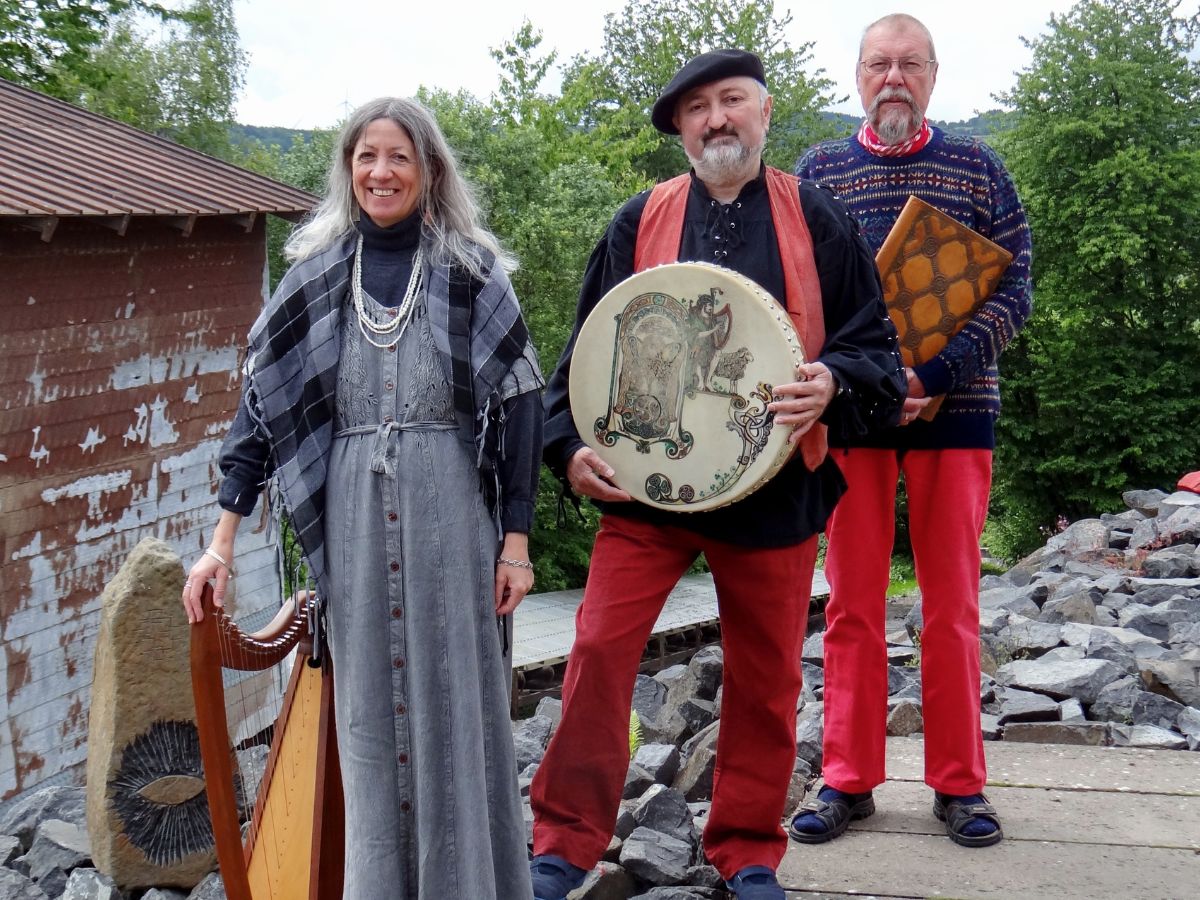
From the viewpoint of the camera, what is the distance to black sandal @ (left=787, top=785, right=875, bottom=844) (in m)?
3.59

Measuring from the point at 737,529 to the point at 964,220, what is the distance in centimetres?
117

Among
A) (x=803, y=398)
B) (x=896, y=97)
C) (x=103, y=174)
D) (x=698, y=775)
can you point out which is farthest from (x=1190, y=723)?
(x=103, y=174)

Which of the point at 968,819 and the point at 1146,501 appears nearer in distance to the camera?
the point at 968,819

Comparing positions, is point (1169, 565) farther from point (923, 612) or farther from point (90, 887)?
→ point (90, 887)

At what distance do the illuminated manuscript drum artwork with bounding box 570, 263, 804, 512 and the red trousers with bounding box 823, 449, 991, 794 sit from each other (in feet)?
2.13

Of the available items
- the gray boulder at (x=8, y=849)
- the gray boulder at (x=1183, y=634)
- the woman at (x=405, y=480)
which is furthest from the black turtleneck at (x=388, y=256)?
the gray boulder at (x=1183, y=634)

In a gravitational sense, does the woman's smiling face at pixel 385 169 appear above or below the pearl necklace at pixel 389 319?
above

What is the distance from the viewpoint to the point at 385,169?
277 centimetres

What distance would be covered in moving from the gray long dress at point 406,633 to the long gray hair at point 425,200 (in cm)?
18

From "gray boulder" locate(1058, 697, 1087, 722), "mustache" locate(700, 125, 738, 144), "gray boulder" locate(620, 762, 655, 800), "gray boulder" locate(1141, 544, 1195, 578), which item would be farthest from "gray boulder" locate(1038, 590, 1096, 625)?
"mustache" locate(700, 125, 738, 144)

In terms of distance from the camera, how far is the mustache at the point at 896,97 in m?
3.52

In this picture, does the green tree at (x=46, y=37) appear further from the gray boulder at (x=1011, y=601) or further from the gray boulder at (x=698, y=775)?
the gray boulder at (x=698, y=775)

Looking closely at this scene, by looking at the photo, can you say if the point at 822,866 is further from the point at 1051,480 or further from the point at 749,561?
the point at 1051,480

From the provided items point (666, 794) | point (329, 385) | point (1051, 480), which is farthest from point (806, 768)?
point (1051, 480)
